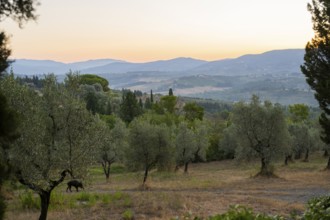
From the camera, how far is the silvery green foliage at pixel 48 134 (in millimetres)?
19906

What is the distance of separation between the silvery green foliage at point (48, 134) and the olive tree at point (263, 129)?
1229 inches

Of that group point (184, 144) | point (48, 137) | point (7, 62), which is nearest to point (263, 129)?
point (184, 144)

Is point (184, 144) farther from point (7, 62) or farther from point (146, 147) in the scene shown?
point (7, 62)

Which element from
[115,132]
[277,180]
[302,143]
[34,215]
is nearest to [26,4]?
[34,215]

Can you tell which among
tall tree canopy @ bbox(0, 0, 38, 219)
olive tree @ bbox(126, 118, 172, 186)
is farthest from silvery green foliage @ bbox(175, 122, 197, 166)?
tall tree canopy @ bbox(0, 0, 38, 219)

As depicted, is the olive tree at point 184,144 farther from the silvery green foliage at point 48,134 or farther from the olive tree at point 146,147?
the silvery green foliage at point 48,134

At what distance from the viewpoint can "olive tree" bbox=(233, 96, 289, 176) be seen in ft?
162

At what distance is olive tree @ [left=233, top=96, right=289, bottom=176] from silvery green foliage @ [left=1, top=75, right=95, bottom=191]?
102ft

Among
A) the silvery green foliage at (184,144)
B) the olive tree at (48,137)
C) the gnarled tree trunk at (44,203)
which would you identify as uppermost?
the olive tree at (48,137)

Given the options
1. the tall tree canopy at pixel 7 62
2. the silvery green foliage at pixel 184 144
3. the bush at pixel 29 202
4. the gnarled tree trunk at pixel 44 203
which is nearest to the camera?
the tall tree canopy at pixel 7 62

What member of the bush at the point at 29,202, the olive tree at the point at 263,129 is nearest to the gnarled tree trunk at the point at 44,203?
the bush at the point at 29,202

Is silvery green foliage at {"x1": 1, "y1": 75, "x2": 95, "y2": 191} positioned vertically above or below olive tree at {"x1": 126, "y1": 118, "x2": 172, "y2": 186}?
above

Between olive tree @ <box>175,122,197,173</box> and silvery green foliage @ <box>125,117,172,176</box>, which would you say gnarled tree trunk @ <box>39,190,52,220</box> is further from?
olive tree @ <box>175,122,197,173</box>

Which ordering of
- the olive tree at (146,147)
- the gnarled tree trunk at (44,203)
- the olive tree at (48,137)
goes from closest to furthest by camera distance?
the olive tree at (48,137), the gnarled tree trunk at (44,203), the olive tree at (146,147)
